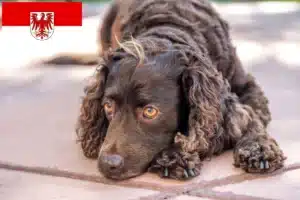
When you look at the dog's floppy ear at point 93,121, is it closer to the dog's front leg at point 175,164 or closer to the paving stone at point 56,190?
the paving stone at point 56,190

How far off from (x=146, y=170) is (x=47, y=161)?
2.00ft

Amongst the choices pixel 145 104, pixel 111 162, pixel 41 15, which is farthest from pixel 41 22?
pixel 111 162

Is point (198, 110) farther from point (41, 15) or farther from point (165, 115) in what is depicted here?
point (41, 15)

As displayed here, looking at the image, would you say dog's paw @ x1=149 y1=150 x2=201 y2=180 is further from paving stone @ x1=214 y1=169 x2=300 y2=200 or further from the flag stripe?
the flag stripe

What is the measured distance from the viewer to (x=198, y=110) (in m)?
3.01

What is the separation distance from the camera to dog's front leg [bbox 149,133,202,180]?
2928 mm

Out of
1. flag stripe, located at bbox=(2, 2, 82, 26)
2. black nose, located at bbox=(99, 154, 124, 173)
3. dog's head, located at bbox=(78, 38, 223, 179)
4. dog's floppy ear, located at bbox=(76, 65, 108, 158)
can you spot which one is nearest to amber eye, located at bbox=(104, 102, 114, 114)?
dog's head, located at bbox=(78, 38, 223, 179)

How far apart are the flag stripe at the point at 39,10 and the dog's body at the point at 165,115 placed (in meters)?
0.30

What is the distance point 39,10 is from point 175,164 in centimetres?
109

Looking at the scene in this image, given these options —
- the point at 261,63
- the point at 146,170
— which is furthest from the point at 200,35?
the point at 261,63

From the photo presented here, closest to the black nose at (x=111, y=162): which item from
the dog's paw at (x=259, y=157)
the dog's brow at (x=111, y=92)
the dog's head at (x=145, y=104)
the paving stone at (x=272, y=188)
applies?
the dog's head at (x=145, y=104)

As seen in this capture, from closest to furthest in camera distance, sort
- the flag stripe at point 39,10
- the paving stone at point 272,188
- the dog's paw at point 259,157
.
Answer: the paving stone at point 272,188, the dog's paw at point 259,157, the flag stripe at point 39,10

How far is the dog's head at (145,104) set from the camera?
9.46ft

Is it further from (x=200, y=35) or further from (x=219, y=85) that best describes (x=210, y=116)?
(x=200, y=35)
